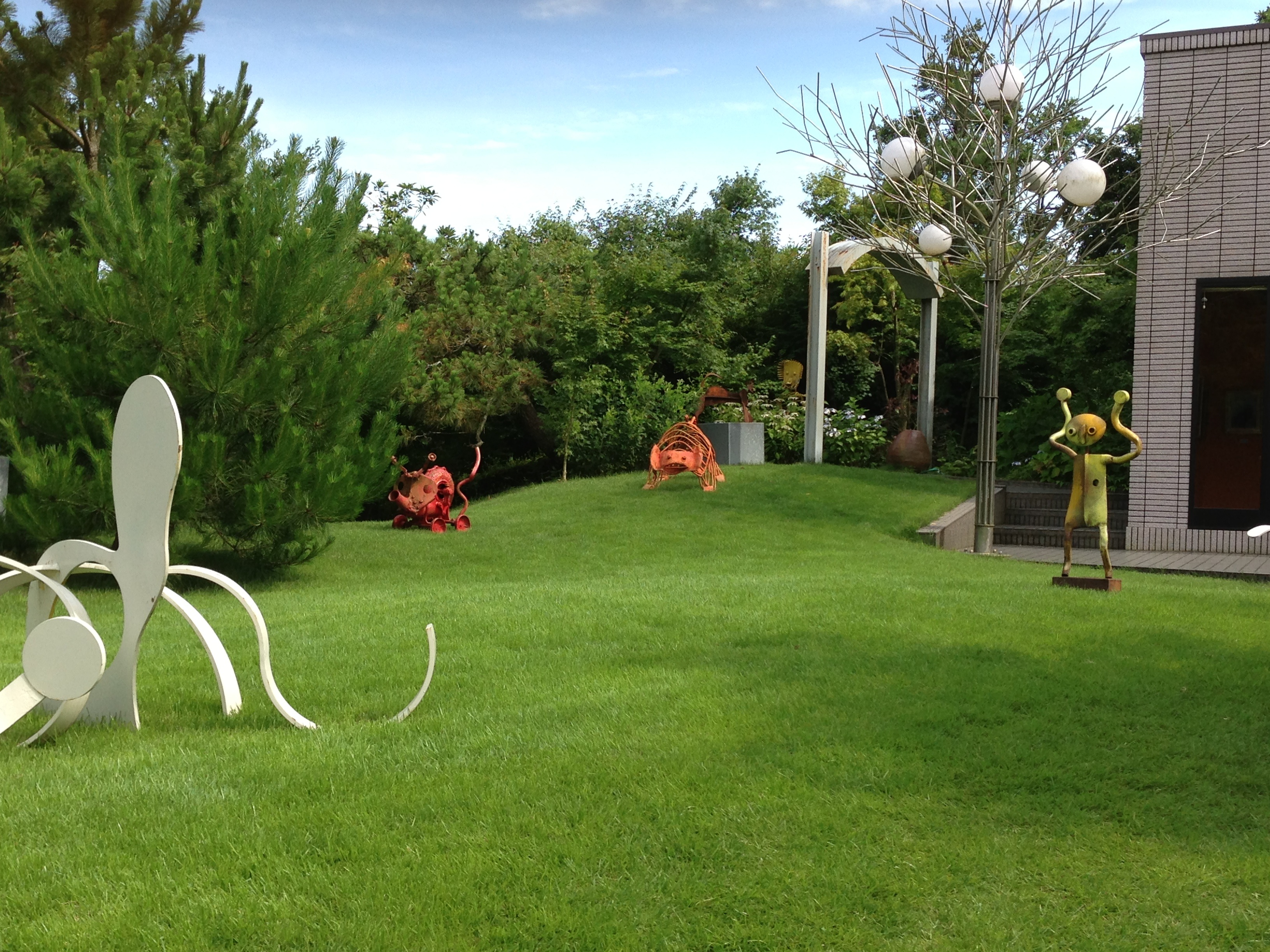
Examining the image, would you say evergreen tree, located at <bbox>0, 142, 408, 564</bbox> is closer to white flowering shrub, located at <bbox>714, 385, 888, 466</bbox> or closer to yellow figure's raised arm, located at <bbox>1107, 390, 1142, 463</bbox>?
yellow figure's raised arm, located at <bbox>1107, 390, 1142, 463</bbox>

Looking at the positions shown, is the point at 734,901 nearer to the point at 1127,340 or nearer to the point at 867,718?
the point at 867,718

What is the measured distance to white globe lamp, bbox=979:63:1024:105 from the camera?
1028cm

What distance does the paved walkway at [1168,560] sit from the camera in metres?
10.1

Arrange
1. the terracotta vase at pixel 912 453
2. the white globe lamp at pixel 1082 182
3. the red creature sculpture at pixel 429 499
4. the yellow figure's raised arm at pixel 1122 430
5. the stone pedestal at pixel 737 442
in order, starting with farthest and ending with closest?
the terracotta vase at pixel 912 453 < the stone pedestal at pixel 737 442 < the red creature sculpture at pixel 429 499 < the white globe lamp at pixel 1082 182 < the yellow figure's raised arm at pixel 1122 430

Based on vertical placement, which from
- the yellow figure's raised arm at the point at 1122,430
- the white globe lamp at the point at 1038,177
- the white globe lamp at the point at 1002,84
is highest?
the white globe lamp at the point at 1002,84

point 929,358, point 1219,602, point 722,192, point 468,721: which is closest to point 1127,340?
point 929,358

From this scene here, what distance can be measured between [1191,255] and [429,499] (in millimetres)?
9113

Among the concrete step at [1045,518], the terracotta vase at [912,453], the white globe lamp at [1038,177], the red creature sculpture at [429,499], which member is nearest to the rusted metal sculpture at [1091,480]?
the white globe lamp at [1038,177]

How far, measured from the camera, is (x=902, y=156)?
34.2 feet

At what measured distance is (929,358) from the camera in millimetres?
18109

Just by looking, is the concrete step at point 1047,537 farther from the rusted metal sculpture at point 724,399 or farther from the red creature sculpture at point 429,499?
the red creature sculpture at point 429,499

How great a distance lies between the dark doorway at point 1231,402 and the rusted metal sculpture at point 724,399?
20.3 feet

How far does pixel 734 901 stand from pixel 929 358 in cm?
1616

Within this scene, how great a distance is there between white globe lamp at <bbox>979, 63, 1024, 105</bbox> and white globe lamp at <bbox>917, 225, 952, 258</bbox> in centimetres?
137
